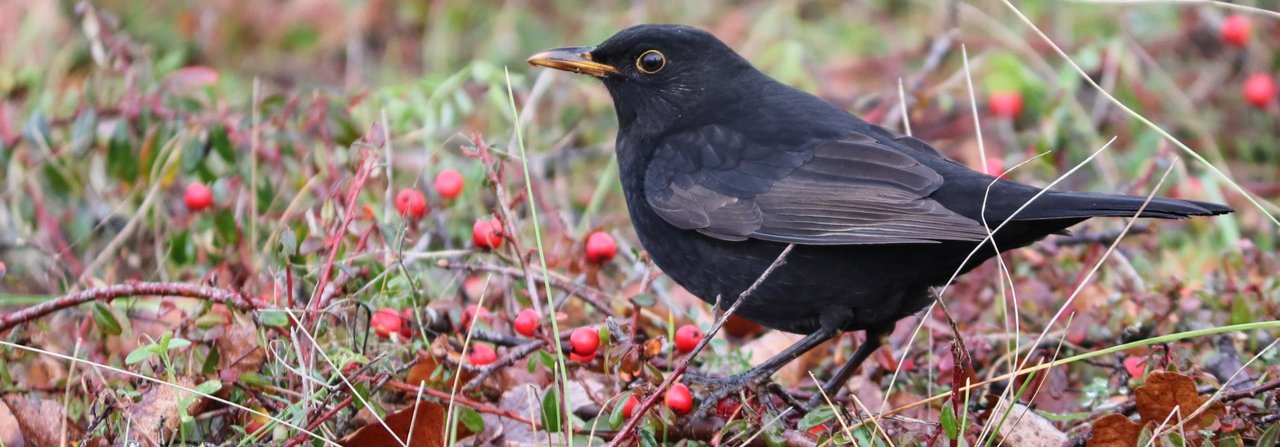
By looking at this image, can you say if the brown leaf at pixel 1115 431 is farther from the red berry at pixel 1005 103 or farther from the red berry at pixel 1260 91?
the red berry at pixel 1260 91

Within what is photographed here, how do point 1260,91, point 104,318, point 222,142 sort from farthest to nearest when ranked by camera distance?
point 1260,91 → point 222,142 → point 104,318

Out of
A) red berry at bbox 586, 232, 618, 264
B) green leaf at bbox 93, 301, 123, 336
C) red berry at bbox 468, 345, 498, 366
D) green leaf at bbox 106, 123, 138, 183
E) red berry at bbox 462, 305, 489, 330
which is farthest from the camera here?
green leaf at bbox 106, 123, 138, 183

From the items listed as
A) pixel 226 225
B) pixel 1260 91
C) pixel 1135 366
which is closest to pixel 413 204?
pixel 226 225

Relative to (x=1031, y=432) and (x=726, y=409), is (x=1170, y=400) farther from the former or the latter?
(x=726, y=409)

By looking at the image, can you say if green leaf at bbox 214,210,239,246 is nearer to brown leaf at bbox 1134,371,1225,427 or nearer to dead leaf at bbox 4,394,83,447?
dead leaf at bbox 4,394,83,447

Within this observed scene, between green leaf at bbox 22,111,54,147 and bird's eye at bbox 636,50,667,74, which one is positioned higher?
bird's eye at bbox 636,50,667,74

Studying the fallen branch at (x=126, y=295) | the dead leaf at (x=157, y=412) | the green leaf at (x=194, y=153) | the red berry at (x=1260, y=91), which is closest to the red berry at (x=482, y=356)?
the fallen branch at (x=126, y=295)

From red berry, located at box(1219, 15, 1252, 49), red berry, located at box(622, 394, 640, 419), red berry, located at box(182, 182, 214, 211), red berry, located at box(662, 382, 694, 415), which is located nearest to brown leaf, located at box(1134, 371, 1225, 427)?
red berry, located at box(662, 382, 694, 415)

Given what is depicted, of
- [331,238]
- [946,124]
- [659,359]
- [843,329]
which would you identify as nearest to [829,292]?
[843,329]

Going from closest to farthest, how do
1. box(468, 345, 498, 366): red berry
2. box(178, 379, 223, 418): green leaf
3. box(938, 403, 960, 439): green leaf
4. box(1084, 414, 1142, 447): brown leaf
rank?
box(938, 403, 960, 439): green leaf < box(178, 379, 223, 418): green leaf < box(1084, 414, 1142, 447): brown leaf < box(468, 345, 498, 366): red berry
